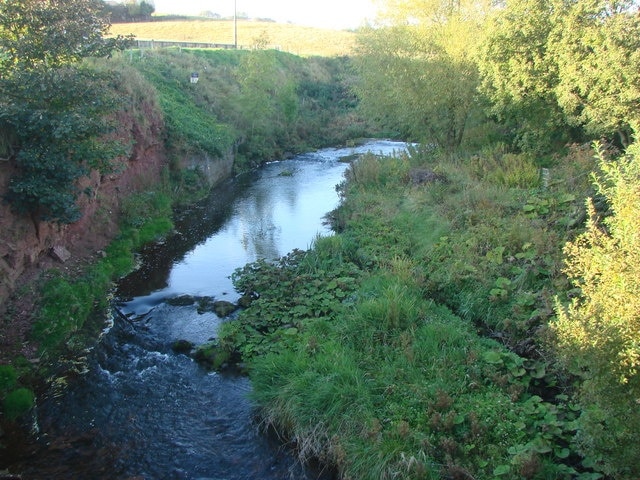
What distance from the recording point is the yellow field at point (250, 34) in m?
63.4

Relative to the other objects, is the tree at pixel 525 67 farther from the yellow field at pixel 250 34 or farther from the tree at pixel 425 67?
the yellow field at pixel 250 34

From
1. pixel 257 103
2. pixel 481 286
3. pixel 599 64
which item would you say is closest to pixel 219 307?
pixel 481 286

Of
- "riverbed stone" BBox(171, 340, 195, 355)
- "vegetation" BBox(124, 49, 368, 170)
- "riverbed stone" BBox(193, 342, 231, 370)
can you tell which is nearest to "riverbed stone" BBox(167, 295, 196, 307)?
"riverbed stone" BBox(171, 340, 195, 355)

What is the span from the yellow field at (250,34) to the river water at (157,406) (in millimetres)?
49242

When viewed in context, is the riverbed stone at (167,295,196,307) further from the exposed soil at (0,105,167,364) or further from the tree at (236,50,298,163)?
the tree at (236,50,298,163)

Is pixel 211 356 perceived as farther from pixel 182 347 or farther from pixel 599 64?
pixel 599 64

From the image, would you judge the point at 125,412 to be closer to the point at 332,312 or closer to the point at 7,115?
the point at 332,312

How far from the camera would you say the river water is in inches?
311

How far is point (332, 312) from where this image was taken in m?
11.5

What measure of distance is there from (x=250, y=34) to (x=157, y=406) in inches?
2897

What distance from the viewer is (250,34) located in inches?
2948

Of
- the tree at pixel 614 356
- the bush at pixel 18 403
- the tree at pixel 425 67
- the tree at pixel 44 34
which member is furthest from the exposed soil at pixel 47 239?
the tree at pixel 425 67

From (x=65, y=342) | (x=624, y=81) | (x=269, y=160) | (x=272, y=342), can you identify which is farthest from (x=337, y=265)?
(x=269, y=160)

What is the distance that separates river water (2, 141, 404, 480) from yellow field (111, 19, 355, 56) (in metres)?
49.2
